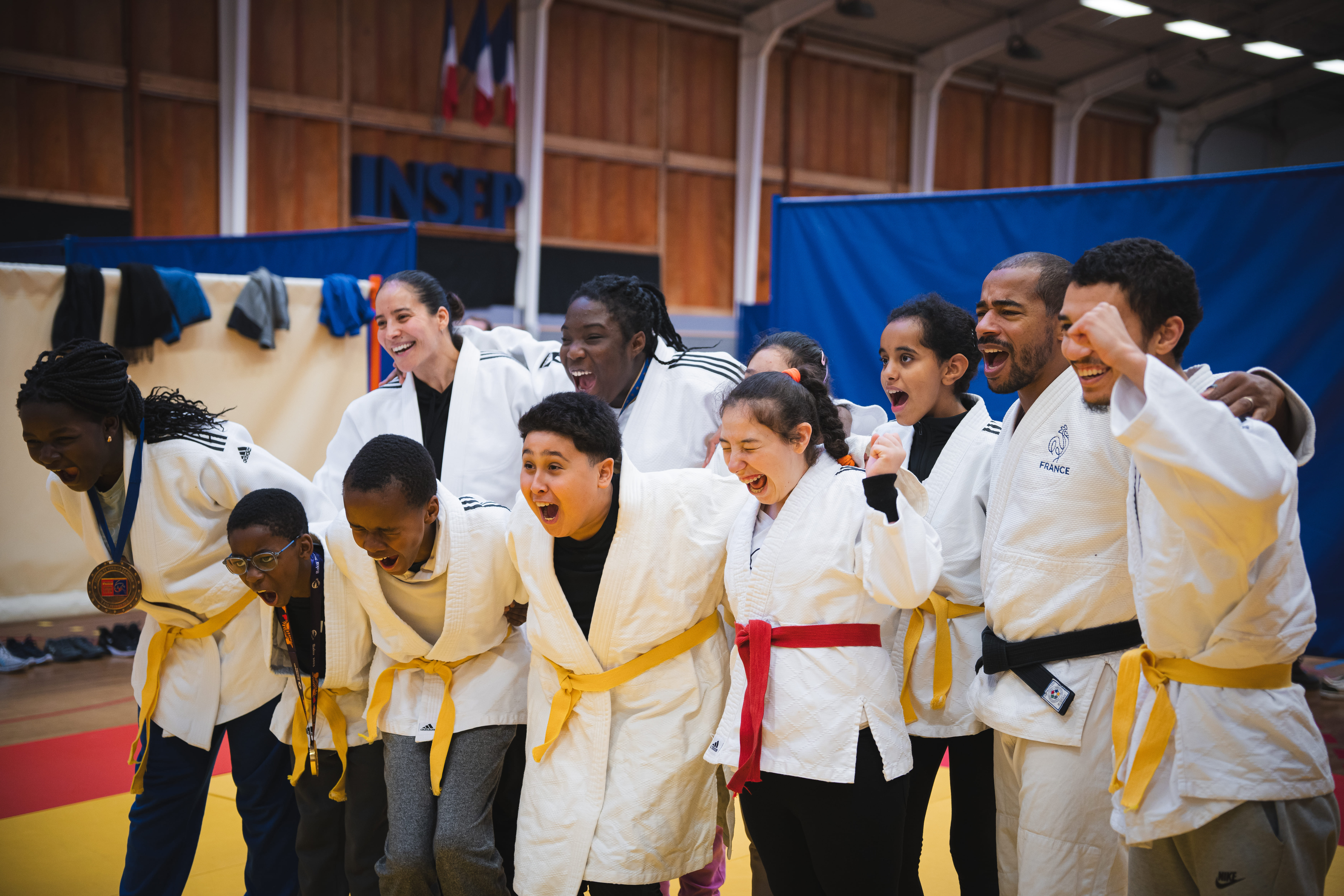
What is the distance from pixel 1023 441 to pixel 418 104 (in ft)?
31.2

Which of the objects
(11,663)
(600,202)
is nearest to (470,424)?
(11,663)

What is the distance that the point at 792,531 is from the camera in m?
2.24

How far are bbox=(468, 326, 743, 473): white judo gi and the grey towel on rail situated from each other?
4158 mm

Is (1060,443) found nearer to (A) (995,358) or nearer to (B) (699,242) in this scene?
(A) (995,358)

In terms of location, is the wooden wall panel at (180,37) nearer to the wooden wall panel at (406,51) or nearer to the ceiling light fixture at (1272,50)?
the wooden wall panel at (406,51)

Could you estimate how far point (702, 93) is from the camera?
1220 cm

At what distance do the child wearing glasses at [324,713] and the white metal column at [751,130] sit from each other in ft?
31.4

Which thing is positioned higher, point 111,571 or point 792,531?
point 792,531

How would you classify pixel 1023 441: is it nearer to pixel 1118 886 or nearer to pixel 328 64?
pixel 1118 886

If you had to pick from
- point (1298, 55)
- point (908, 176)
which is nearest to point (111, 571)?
point (908, 176)

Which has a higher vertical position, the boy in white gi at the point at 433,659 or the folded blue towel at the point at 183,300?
the folded blue towel at the point at 183,300

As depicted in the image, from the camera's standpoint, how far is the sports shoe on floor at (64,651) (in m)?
5.60

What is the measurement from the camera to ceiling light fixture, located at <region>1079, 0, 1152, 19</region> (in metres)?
11.7

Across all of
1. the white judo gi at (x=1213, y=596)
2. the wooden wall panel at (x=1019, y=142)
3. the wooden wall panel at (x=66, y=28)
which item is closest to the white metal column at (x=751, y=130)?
the wooden wall panel at (x=1019, y=142)
